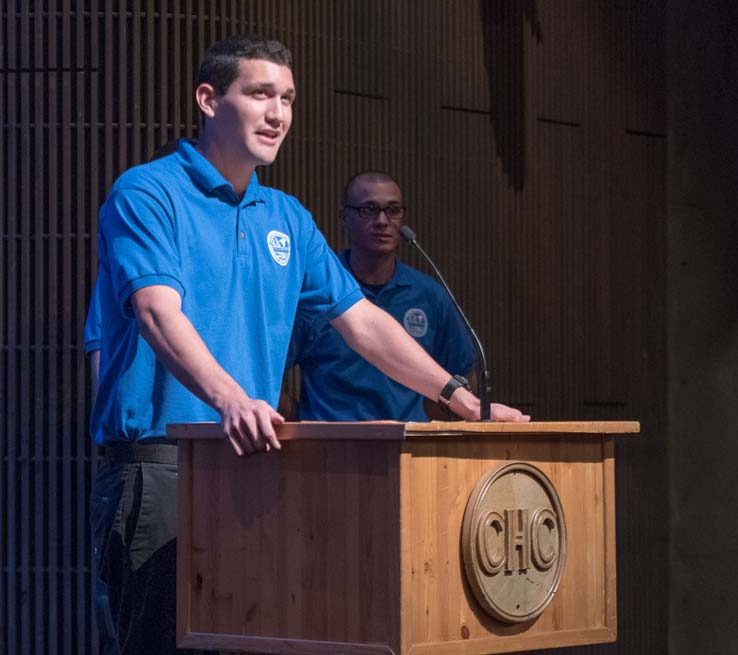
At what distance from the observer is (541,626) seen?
2.45 meters

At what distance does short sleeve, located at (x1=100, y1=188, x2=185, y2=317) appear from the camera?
248cm

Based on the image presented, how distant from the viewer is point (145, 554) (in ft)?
8.42

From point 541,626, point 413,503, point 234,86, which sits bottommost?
point 541,626

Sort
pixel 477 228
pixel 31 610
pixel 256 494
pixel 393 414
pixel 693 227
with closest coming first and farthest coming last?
pixel 256 494 → pixel 393 414 → pixel 31 610 → pixel 477 228 → pixel 693 227

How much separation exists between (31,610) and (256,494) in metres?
2.59

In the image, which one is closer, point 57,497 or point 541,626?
point 541,626

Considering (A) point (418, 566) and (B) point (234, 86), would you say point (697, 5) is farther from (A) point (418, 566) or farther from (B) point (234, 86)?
(A) point (418, 566)

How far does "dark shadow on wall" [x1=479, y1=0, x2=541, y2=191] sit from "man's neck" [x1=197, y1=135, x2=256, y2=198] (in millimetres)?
3019

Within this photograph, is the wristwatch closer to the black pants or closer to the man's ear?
the black pants

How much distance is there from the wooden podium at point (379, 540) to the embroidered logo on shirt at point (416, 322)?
1930 mm

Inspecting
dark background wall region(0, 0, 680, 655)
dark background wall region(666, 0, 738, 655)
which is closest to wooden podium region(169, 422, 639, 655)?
dark background wall region(0, 0, 680, 655)

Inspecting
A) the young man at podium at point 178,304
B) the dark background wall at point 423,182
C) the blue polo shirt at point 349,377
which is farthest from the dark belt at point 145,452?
the dark background wall at point 423,182

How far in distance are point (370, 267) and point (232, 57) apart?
178 cm

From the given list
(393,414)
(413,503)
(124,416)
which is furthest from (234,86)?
(393,414)
